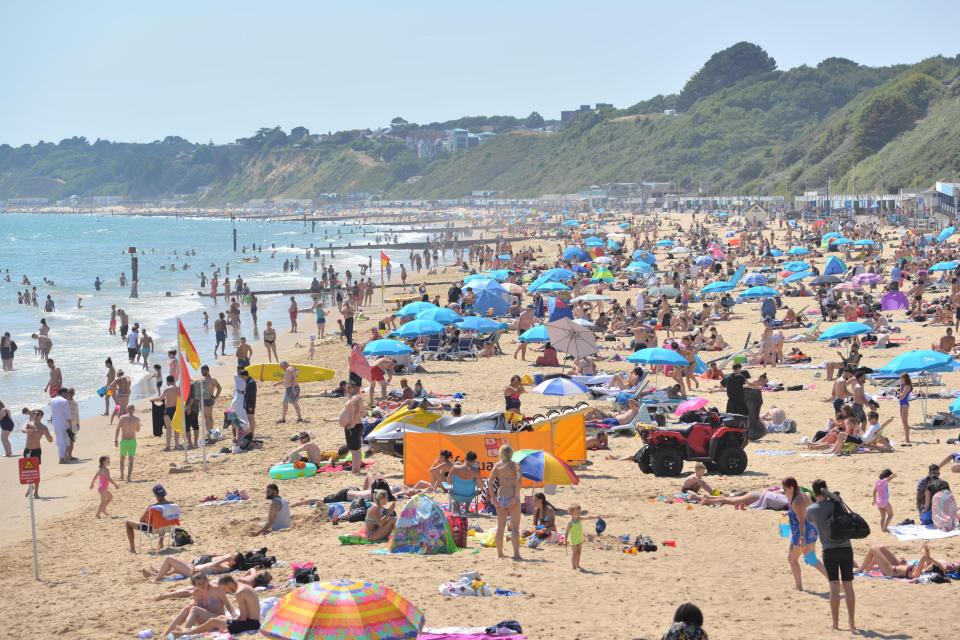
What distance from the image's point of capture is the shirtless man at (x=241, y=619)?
26.7 feet

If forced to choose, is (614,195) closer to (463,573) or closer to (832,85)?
(832,85)

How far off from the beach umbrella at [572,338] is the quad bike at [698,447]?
6.25 m

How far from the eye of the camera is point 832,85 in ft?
500

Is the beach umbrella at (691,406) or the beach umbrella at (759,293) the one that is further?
the beach umbrella at (759,293)

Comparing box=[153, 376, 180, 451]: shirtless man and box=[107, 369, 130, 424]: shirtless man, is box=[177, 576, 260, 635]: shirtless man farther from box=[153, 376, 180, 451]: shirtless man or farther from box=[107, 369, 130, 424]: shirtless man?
box=[107, 369, 130, 424]: shirtless man

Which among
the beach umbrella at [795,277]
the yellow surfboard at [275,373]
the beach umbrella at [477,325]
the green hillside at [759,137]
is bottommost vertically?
the yellow surfboard at [275,373]

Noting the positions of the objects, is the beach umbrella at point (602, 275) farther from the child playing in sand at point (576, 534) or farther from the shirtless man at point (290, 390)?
the child playing in sand at point (576, 534)

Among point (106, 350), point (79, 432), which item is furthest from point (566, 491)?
point (106, 350)

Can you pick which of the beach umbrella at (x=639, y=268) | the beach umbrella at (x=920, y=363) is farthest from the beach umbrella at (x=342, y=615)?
the beach umbrella at (x=639, y=268)

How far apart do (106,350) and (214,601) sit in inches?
932

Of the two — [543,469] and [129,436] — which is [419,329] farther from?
Answer: [543,469]

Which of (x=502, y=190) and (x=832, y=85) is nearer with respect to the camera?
(x=832, y=85)

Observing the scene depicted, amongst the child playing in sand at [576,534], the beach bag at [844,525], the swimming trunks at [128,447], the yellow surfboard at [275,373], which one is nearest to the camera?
the beach bag at [844,525]

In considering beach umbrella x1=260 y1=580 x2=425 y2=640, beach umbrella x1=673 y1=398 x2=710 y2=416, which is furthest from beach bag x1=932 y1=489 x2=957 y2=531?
beach umbrella x1=260 y1=580 x2=425 y2=640
